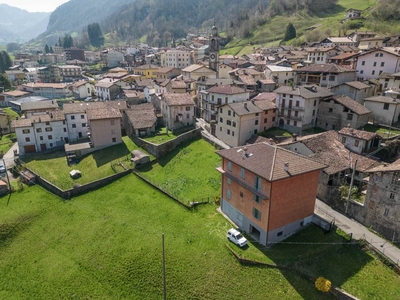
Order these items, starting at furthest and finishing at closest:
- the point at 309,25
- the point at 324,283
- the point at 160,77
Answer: the point at 309,25, the point at 160,77, the point at 324,283

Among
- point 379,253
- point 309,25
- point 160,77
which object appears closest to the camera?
point 379,253

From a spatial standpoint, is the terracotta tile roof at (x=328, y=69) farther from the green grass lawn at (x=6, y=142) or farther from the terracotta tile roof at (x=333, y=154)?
the green grass lawn at (x=6, y=142)

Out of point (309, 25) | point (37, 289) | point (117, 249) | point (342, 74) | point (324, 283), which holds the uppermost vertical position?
point (309, 25)

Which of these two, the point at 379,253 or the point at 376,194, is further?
the point at 376,194

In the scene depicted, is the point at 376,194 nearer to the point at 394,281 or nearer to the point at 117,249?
the point at 394,281

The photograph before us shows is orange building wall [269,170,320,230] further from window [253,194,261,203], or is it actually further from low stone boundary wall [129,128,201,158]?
low stone boundary wall [129,128,201,158]

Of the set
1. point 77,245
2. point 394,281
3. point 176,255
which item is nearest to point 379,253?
point 394,281

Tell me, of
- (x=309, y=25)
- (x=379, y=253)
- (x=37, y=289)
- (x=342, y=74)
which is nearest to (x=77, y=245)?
(x=37, y=289)

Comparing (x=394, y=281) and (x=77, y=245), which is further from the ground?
(x=394, y=281)
